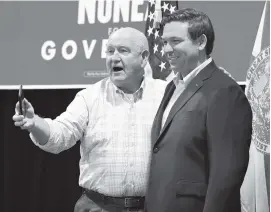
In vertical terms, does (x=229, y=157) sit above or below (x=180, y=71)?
below

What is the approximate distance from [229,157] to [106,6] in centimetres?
200

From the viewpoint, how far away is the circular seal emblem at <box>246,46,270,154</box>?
309cm

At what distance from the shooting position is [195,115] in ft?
6.47

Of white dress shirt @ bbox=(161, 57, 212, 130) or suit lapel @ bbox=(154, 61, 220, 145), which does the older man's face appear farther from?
suit lapel @ bbox=(154, 61, 220, 145)

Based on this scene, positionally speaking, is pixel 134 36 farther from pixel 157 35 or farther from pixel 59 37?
pixel 59 37

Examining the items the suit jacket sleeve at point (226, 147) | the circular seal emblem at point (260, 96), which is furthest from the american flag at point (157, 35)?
the suit jacket sleeve at point (226, 147)

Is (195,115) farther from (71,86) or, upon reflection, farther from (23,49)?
(23,49)

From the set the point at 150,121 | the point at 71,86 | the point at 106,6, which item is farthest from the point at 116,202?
the point at 106,6

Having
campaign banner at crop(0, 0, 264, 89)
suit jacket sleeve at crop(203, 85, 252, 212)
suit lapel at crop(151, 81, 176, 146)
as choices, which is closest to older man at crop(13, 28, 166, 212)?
suit lapel at crop(151, 81, 176, 146)

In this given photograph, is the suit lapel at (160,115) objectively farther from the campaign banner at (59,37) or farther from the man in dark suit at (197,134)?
the campaign banner at (59,37)

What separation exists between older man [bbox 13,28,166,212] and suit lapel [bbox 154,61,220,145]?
1.21ft

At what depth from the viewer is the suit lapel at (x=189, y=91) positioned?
2.02m

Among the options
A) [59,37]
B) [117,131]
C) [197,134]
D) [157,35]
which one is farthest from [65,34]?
[197,134]

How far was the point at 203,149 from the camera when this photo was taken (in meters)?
1.98
